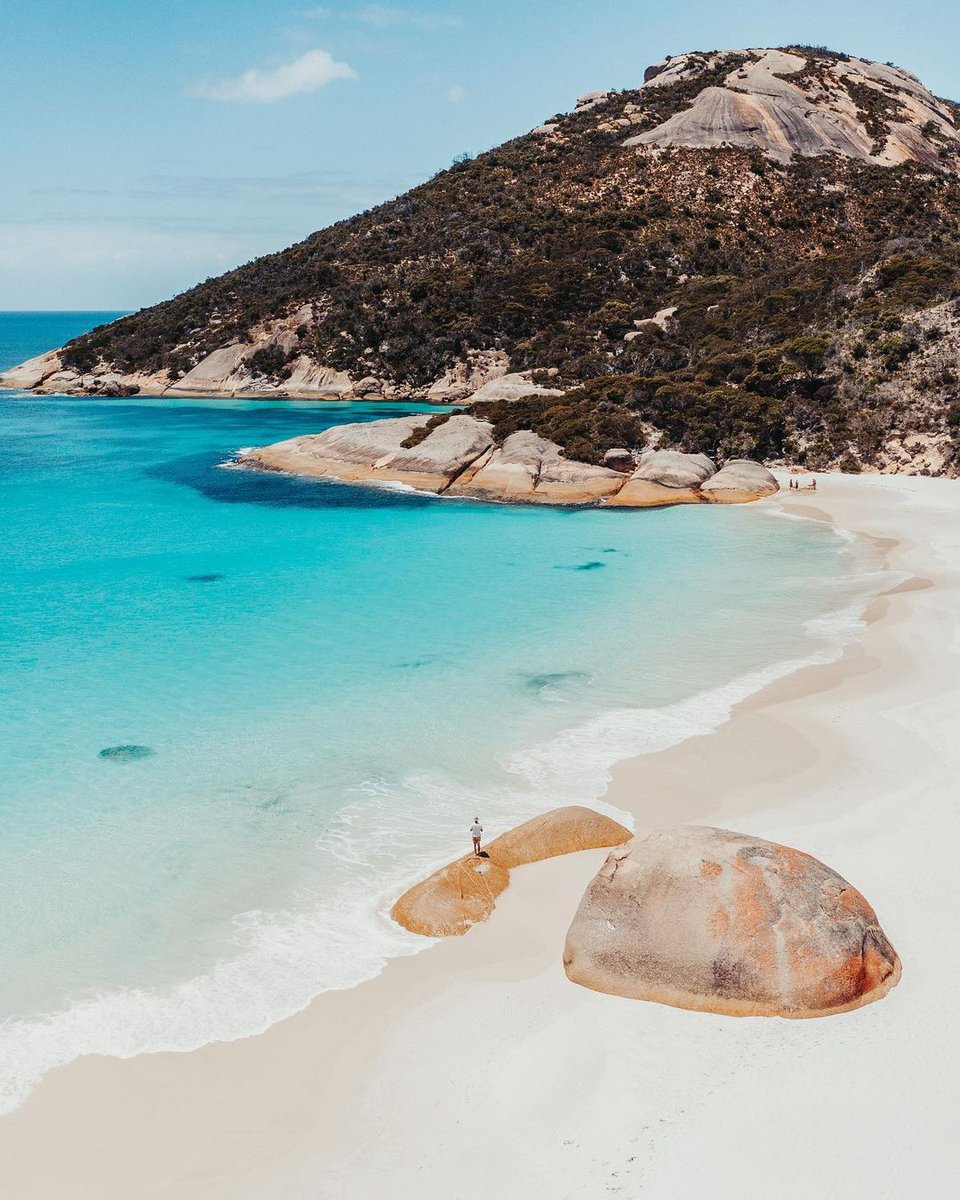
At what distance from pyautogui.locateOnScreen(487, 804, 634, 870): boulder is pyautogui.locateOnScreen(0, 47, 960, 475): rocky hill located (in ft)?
98.3

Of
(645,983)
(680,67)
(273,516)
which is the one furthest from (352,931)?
(680,67)

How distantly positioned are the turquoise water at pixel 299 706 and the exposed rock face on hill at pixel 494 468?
2372mm

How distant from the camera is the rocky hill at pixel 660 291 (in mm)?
44125

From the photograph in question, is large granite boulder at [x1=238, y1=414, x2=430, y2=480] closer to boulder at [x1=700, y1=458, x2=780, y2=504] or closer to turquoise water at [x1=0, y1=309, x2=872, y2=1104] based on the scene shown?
turquoise water at [x1=0, y1=309, x2=872, y2=1104]

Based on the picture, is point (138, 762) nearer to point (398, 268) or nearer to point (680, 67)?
point (398, 268)

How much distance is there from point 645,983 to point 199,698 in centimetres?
1198

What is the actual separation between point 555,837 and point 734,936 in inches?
140

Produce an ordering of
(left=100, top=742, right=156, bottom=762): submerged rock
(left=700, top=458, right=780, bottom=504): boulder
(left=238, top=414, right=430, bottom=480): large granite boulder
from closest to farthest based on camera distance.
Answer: (left=100, top=742, right=156, bottom=762): submerged rock, (left=700, top=458, right=780, bottom=504): boulder, (left=238, top=414, right=430, bottom=480): large granite boulder

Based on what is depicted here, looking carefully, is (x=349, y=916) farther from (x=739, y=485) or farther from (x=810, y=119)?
(x=810, y=119)

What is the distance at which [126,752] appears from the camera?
1622cm

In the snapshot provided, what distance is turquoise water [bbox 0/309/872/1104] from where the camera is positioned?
432 inches

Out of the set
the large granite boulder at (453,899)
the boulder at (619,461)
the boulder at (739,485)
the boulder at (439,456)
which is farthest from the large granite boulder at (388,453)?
the large granite boulder at (453,899)

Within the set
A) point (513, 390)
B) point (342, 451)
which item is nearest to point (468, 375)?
point (513, 390)

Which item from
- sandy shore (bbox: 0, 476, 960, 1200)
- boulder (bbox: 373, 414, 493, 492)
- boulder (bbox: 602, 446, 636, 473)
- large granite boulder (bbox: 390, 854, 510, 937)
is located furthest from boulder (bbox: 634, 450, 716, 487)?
large granite boulder (bbox: 390, 854, 510, 937)
